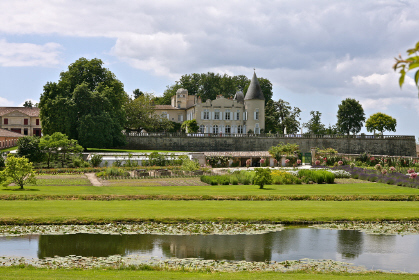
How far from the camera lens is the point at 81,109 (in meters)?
61.4

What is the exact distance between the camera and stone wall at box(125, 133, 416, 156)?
79.6 metres

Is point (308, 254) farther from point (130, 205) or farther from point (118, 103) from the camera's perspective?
point (118, 103)

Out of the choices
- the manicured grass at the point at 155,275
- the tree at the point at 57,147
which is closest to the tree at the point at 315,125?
the tree at the point at 57,147

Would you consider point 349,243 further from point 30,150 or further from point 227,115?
point 227,115

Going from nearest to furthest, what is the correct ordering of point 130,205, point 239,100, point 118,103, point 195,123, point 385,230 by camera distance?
1. point 385,230
2. point 130,205
3. point 118,103
4. point 195,123
5. point 239,100

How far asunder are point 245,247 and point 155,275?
172 inches

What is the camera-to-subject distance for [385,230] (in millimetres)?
16469

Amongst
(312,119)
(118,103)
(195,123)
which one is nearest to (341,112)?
(312,119)

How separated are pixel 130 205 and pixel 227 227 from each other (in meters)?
5.74

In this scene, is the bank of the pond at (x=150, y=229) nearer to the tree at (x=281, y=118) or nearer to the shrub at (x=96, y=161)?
the shrub at (x=96, y=161)

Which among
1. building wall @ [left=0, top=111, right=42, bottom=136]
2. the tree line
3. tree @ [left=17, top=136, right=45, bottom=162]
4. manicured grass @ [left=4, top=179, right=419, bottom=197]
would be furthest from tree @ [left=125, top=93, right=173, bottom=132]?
manicured grass @ [left=4, top=179, right=419, bottom=197]

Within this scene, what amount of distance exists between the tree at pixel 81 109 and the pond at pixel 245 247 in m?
45.8

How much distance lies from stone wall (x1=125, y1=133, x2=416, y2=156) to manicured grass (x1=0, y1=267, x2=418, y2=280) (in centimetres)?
6796

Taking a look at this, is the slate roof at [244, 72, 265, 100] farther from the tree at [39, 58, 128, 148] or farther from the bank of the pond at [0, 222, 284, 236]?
the bank of the pond at [0, 222, 284, 236]
